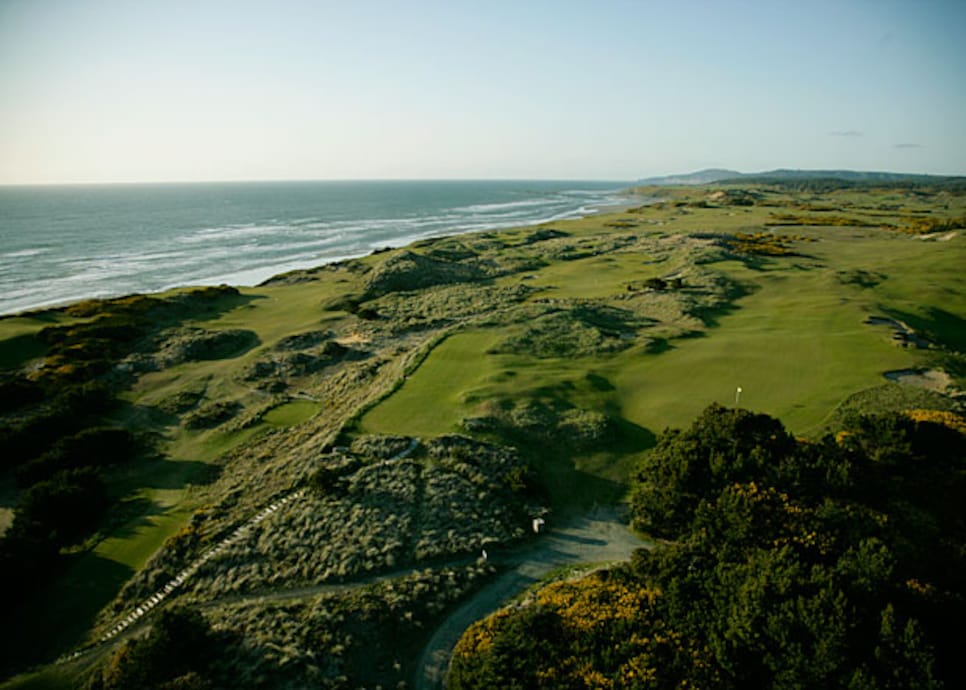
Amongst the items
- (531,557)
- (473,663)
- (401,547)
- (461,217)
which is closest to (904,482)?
(531,557)

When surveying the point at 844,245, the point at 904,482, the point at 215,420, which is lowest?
the point at 215,420

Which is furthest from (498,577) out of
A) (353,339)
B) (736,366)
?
(353,339)

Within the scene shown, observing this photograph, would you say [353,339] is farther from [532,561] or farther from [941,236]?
[941,236]

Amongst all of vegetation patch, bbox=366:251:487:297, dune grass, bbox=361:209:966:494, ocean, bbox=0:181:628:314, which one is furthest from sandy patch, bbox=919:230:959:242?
ocean, bbox=0:181:628:314

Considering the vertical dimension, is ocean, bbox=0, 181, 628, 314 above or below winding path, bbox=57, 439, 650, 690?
above

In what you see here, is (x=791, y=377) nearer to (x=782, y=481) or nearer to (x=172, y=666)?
(x=782, y=481)

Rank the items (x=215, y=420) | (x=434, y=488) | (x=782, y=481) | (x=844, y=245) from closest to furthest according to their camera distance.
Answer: (x=782, y=481)
(x=434, y=488)
(x=215, y=420)
(x=844, y=245)

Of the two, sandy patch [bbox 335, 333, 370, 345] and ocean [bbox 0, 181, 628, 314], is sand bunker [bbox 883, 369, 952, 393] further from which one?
ocean [bbox 0, 181, 628, 314]
